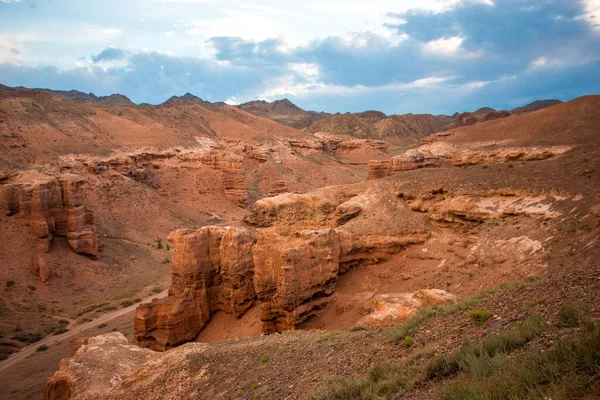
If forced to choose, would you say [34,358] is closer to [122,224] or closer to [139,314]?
[139,314]

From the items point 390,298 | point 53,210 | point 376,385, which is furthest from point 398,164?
point 376,385

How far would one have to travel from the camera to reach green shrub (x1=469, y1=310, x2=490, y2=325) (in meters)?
7.43

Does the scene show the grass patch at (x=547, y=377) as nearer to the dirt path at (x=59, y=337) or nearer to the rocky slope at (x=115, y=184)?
the dirt path at (x=59, y=337)

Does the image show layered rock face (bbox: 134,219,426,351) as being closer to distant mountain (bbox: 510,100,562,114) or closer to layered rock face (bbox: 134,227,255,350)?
layered rock face (bbox: 134,227,255,350)

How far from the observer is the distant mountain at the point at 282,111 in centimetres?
16138

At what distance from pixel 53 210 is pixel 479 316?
35.0 m

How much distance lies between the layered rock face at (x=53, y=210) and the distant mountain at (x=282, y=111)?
4769 inches

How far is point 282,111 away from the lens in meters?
185

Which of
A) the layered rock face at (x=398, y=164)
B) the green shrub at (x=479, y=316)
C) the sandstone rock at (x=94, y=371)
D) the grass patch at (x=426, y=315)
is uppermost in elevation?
the layered rock face at (x=398, y=164)

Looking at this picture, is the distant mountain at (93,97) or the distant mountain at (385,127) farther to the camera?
the distant mountain at (93,97)

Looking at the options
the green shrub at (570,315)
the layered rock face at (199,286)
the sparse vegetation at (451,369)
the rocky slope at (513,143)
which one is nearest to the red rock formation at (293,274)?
the layered rock face at (199,286)

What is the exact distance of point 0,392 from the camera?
63.1 ft

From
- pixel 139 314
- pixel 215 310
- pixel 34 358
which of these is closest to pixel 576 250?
pixel 215 310

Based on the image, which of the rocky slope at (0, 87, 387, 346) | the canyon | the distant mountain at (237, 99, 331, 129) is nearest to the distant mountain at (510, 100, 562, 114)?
the rocky slope at (0, 87, 387, 346)
